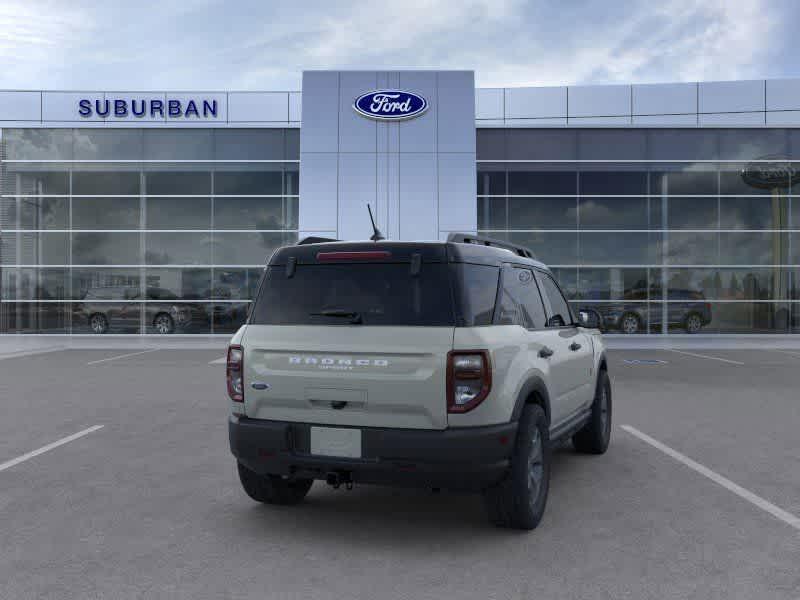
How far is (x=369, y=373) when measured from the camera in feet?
13.8

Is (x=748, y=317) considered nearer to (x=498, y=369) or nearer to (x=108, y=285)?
(x=108, y=285)

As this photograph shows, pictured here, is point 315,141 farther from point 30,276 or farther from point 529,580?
point 529,580

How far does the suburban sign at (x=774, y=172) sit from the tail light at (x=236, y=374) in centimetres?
2543

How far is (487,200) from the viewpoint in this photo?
2542 centimetres

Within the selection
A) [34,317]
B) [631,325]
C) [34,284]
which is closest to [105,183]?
[34,284]

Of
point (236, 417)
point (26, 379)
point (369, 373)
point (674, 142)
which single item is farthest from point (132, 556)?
point (674, 142)

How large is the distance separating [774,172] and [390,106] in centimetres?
1415

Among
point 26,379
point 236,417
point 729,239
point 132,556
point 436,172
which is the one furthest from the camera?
point 729,239

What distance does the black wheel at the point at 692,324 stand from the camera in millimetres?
24875

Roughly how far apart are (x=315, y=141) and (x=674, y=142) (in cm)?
1289

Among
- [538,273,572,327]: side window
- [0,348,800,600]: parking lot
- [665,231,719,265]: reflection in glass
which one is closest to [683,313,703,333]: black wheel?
[665,231,719,265]: reflection in glass

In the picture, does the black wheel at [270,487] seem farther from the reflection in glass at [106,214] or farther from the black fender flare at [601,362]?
the reflection in glass at [106,214]

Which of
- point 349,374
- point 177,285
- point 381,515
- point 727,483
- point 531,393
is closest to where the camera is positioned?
point 349,374

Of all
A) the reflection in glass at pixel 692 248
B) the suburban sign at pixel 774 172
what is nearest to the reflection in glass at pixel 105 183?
the reflection in glass at pixel 692 248
